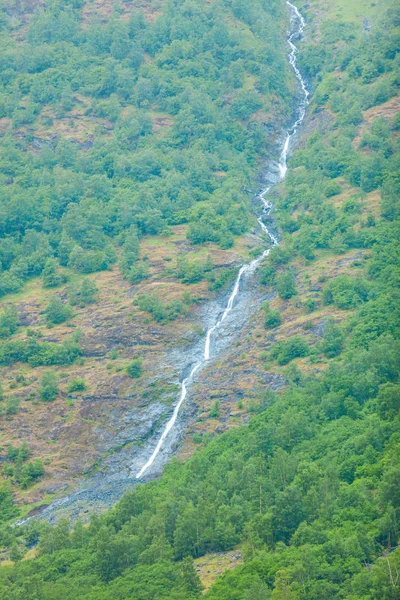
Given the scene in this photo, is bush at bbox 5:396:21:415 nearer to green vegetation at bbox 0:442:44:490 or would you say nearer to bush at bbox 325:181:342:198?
green vegetation at bbox 0:442:44:490

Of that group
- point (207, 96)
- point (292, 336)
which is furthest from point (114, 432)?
point (207, 96)

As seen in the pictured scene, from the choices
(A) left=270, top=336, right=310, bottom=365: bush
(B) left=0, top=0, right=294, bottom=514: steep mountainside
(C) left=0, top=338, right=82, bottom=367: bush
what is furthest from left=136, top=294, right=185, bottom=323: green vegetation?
(A) left=270, top=336, right=310, bottom=365: bush

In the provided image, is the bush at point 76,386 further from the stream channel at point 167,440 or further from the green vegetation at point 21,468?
the stream channel at point 167,440

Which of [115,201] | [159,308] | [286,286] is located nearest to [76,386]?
[159,308]

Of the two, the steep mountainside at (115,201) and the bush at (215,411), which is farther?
the steep mountainside at (115,201)

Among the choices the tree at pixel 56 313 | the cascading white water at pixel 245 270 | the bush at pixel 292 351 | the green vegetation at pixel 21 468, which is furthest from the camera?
the tree at pixel 56 313

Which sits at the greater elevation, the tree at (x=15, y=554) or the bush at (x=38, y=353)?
the tree at (x=15, y=554)

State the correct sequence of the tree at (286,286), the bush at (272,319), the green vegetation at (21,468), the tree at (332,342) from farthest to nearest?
1. the tree at (286,286)
2. the bush at (272,319)
3. the tree at (332,342)
4. the green vegetation at (21,468)

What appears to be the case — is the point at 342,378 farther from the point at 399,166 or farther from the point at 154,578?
the point at 399,166

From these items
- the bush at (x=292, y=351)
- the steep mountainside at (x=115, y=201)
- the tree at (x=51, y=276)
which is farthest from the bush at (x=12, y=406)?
the bush at (x=292, y=351)
